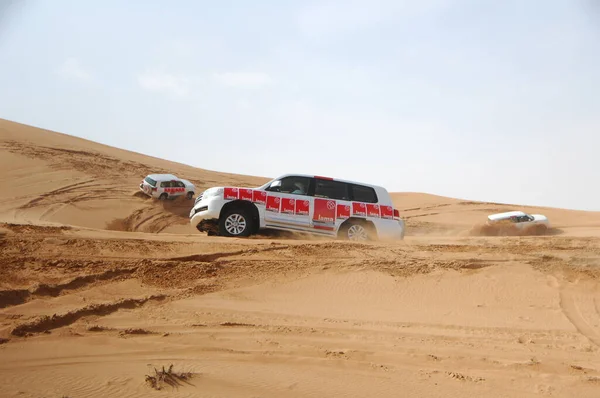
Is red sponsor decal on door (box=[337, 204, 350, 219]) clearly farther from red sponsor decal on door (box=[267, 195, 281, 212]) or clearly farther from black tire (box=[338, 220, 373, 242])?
red sponsor decal on door (box=[267, 195, 281, 212])

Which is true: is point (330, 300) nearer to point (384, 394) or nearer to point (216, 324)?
point (216, 324)

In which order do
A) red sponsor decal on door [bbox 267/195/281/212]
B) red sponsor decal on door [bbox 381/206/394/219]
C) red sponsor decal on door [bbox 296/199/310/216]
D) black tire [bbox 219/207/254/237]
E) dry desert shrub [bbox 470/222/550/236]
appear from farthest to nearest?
dry desert shrub [bbox 470/222/550/236]
red sponsor decal on door [bbox 381/206/394/219]
red sponsor decal on door [bbox 296/199/310/216]
red sponsor decal on door [bbox 267/195/281/212]
black tire [bbox 219/207/254/237]

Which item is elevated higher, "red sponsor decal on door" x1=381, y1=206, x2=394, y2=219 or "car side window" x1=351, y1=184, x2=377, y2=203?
"car side window" x1=351, y1=184, x2=377, y2=203

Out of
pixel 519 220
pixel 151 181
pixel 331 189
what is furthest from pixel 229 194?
pixel 519 220

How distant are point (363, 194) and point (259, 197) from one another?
7.29ft

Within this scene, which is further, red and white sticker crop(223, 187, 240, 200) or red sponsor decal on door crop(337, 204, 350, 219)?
red sponsor decal on door crop(337, 204, 350, 219)

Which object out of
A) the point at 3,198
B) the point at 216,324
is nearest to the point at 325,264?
the point at 216,324

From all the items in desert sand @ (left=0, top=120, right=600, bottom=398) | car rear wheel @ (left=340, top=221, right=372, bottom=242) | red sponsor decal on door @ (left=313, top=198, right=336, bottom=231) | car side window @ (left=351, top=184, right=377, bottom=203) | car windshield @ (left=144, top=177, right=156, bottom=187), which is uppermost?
car windshield @ (left=144, top=177, right=156, bottom=187)

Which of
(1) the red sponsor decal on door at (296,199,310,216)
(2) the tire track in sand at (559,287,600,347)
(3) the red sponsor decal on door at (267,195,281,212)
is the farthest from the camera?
(1) the red sponsor decal on door at (296,199,310,216)

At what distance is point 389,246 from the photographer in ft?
32.8

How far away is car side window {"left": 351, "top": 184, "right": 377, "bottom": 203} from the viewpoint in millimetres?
12148

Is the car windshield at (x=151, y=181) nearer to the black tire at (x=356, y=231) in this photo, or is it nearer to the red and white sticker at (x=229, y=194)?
the red and white sticker at (x=229, y=194)

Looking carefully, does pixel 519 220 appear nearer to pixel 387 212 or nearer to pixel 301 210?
pixel 387 212

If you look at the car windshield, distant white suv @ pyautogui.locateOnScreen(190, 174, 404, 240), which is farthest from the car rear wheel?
the car windshield
